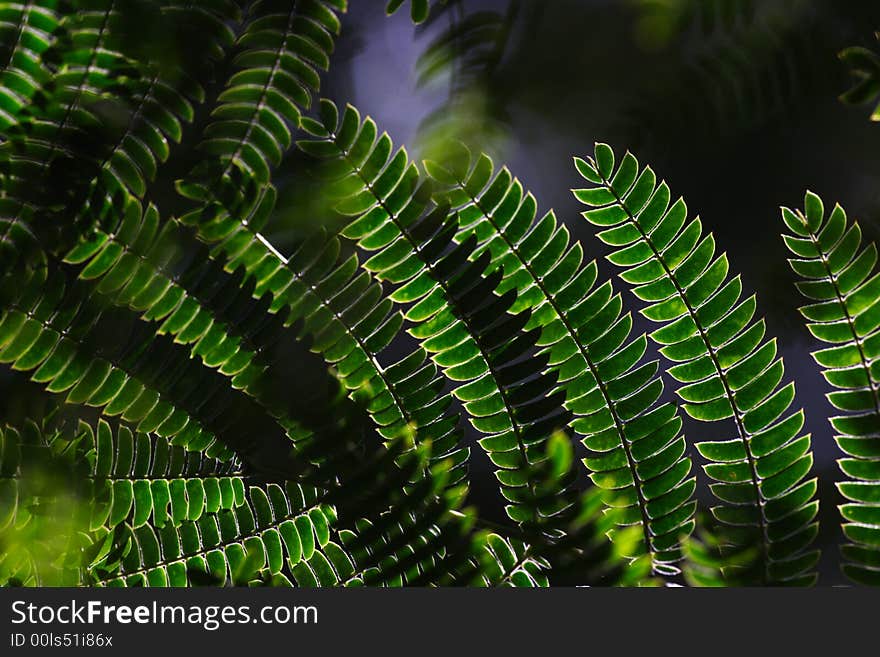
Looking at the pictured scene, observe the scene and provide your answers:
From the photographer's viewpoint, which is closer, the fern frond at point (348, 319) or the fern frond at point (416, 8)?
the fern frond at point (348, 319)

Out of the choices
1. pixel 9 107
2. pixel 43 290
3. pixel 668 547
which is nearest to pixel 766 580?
pixel 668 547

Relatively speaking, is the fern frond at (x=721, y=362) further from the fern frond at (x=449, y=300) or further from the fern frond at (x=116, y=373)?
the fern frond at (x=116, y=373)

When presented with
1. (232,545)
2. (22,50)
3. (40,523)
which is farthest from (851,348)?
(22,50)

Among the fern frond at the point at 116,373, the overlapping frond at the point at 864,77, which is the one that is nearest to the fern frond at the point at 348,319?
the fern frond at the point at 116,373

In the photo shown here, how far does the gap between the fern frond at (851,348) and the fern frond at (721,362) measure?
36mm

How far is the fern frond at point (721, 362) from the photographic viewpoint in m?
0.57

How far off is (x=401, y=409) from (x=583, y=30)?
875mm

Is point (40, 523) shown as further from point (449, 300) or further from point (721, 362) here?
point (721, 362)

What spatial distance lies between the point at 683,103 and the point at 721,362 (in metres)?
0.63

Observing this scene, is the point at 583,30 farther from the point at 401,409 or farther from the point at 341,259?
the point at 401,409

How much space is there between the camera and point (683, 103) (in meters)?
1.06

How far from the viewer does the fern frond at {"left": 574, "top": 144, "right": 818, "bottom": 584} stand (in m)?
0.57

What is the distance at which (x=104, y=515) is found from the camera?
633 mm

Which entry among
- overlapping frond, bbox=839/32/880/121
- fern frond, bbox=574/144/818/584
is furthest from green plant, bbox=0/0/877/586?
overlapping frond, bbox=839/32/880/121
